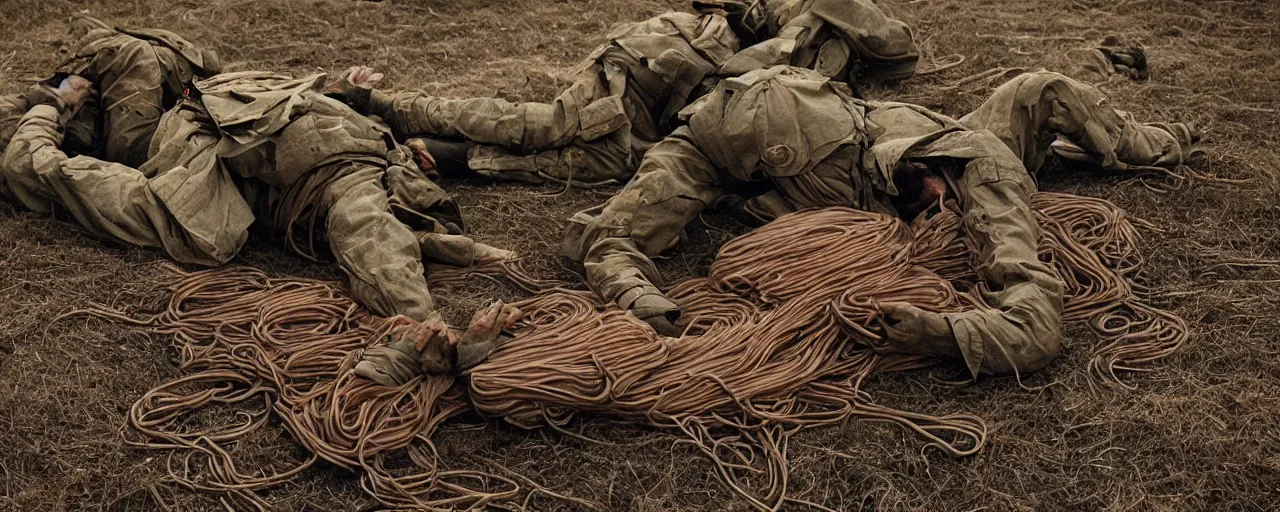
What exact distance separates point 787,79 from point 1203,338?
182 cm

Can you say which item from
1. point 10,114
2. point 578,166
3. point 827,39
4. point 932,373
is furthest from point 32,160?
point 932,373

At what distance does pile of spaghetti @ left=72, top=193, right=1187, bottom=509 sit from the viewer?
184 inches

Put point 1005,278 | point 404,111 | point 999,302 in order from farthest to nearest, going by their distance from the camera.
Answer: point 404,111
point 1005,278
point 999,302

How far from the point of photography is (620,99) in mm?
6422

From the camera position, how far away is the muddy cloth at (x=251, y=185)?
18.5 feet

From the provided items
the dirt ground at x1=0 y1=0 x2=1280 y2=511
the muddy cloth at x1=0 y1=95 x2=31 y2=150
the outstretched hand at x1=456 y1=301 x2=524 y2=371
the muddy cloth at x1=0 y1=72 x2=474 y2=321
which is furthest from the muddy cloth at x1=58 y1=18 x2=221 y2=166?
the outstretched hand at x1=456 y1=301 x2=524 y2=371

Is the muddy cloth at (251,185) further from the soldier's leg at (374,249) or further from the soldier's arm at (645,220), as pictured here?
the soldier's arm at (645,220)

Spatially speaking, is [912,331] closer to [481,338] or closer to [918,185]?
[918,185]

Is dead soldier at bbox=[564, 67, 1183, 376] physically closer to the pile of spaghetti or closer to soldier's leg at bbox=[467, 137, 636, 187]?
the pile of spaghetti

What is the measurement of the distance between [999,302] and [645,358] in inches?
50.0

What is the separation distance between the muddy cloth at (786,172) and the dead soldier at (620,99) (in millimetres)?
617

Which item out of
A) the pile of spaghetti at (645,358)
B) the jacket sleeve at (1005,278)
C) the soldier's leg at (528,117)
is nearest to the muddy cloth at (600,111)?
the soldier's leg at (528,117)

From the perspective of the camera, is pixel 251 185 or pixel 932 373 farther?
pixel 251 185

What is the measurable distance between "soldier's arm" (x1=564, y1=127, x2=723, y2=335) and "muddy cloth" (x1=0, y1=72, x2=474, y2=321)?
1.78 feet
